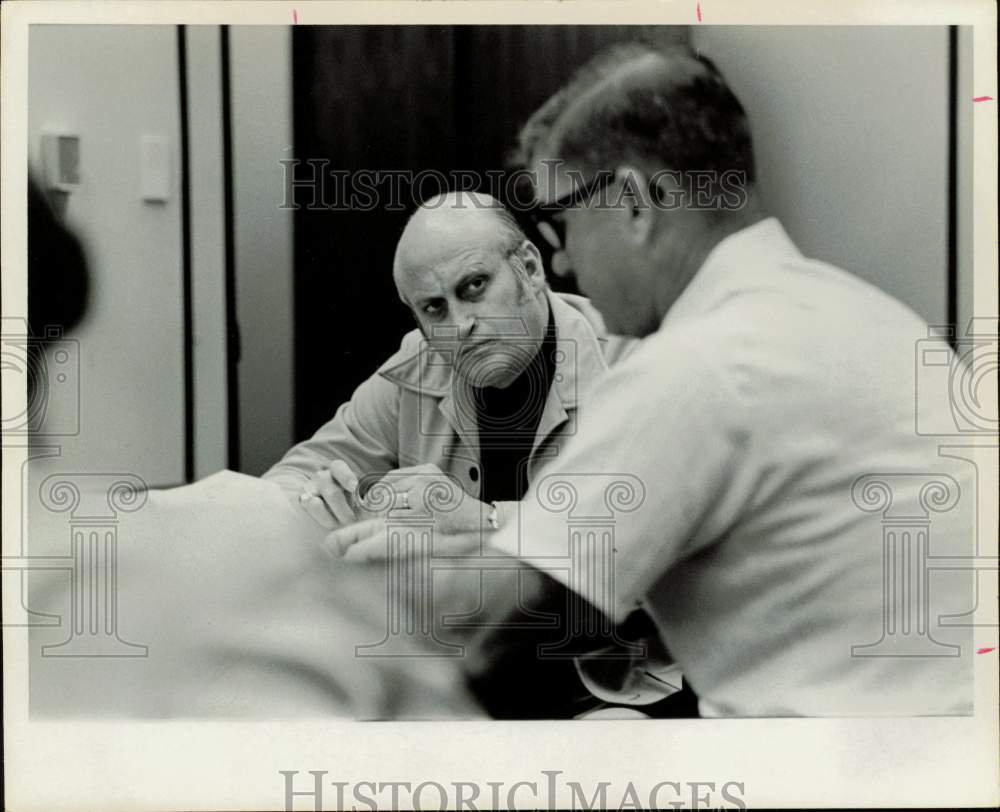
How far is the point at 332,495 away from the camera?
3328 millimetres

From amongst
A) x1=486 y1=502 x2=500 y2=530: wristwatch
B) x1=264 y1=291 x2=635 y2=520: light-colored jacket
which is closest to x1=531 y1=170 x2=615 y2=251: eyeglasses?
x1=264 y1=291 x2=635 y2=520: light-colored jacket

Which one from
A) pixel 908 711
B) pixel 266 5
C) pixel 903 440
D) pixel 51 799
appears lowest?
pixel 51 799

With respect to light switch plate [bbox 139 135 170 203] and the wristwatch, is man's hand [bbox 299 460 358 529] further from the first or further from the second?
light switch plate [bbox 139 135 170 203]

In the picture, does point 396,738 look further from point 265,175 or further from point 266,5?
point 266,5

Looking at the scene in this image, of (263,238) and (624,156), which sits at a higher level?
(624,156)

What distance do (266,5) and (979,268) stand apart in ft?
6.67

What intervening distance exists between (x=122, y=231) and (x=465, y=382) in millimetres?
997

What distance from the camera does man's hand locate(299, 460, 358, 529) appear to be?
3.32 meters

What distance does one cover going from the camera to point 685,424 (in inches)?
125

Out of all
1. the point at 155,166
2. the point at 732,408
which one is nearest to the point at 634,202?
the point at 732,408

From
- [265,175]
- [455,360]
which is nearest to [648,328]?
[455,360]
